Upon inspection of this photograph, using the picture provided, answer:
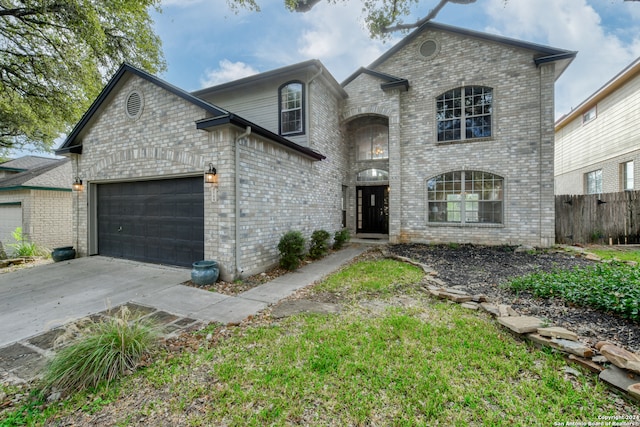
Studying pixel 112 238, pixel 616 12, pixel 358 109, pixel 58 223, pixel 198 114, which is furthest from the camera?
pixel 358 109

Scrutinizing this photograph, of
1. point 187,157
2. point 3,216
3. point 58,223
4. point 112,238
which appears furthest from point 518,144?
point 3,216

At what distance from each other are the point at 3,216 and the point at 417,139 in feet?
54.5

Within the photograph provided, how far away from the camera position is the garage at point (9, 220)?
980 centimetres

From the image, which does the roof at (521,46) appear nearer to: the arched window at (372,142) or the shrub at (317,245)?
the arched window at (372,142)

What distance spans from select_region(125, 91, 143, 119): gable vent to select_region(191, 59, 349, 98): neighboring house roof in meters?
3.64

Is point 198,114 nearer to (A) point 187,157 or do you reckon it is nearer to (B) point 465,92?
(A) point 187,157

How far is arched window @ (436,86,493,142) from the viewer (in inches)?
372

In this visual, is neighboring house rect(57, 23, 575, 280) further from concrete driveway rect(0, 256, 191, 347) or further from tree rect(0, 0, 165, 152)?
tree rect(0, 0, 165, 152)

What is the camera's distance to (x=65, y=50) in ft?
30.6

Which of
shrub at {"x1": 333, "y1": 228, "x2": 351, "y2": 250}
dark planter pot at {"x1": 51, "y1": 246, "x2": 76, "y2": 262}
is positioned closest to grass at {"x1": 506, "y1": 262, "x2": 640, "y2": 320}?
shrub at {"x1": 333, "y1": 228, "x2": 351, "y2": 250}

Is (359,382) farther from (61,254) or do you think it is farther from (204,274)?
(61,254)

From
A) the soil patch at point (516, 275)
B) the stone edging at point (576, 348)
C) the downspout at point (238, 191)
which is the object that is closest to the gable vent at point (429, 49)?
the soil patch at point (516, 275)

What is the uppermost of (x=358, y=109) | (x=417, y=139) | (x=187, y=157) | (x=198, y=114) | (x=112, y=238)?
(x=358, y=109)

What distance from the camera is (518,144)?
893 centimetres
